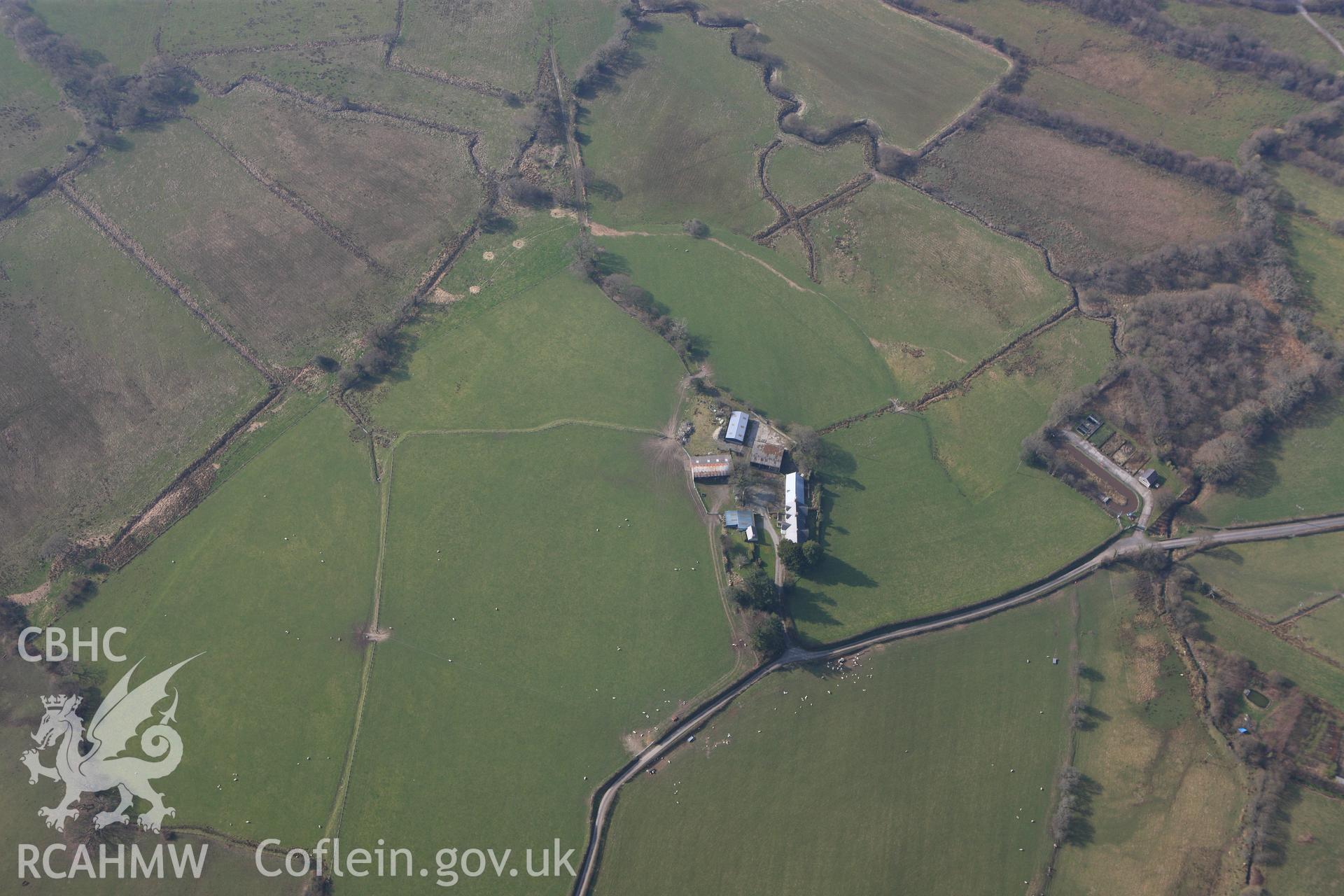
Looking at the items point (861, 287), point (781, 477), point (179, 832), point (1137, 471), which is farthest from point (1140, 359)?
point (179, 832)

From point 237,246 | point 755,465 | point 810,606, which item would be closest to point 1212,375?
point 755,465

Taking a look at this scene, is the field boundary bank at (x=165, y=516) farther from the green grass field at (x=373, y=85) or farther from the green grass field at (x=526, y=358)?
the green grass field at (x=373, y=85)

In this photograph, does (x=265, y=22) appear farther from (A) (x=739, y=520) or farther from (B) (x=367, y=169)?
(A) (x=739, y=520)

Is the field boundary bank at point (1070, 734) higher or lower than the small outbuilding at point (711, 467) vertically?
lower

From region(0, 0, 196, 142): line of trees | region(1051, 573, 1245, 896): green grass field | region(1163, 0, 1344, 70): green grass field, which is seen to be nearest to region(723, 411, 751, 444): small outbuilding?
region(1051, 573, 1245, 896): green grass field

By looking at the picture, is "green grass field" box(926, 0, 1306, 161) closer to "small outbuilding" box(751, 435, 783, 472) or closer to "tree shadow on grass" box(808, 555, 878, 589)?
"small outbuilding" box(751, 435, 783, 472)

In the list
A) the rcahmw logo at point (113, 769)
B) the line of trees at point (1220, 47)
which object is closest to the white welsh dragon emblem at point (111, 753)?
the rcahmw logo at point (113, 769)
